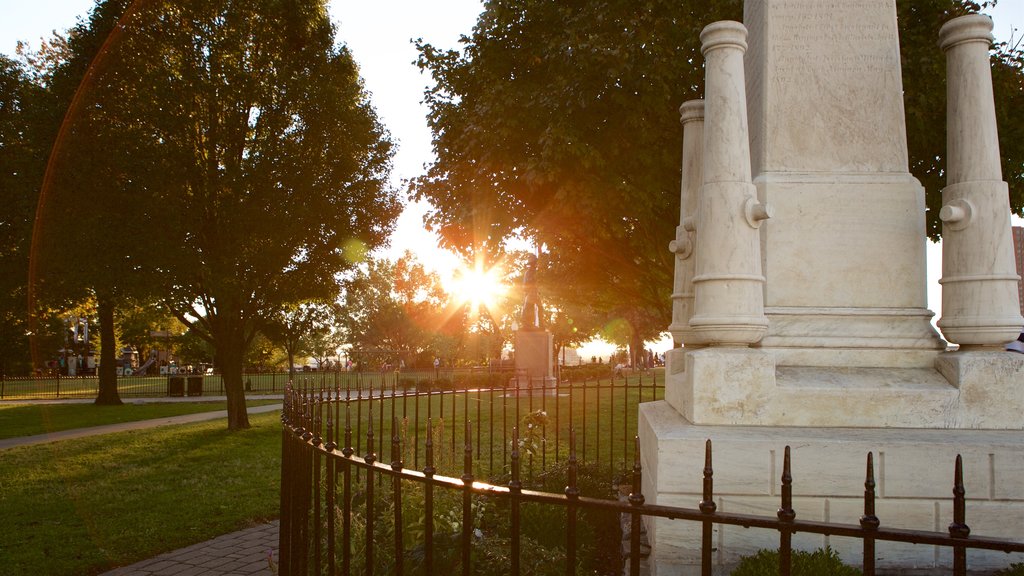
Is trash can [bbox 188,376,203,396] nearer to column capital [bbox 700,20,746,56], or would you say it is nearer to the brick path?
the brick path

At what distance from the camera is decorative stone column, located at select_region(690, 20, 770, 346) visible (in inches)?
154

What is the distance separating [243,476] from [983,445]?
9196 mm

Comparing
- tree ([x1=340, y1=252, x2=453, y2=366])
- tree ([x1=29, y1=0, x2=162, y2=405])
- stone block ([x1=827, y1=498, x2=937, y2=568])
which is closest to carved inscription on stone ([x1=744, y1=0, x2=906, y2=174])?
stone block ([x1=827, y1=498, x2=937, y2=568])

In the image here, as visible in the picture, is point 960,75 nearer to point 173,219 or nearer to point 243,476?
point 243,476

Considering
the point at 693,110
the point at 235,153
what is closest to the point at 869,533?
the point at 693,110

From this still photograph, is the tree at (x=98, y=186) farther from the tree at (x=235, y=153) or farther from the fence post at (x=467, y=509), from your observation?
the fence post at (x=467, y=509)

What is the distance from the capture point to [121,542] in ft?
21.6

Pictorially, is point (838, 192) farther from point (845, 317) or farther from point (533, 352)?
point (533, 352)

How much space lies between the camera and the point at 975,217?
4.00 m

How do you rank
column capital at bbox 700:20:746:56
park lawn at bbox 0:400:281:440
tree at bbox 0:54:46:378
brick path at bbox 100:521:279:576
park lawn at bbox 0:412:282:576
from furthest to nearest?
park lawn at bbox 0:400:281:440, tree at bbox 0:54:46:378, park lawn at bbox 0:412:282:576, brick path at bbox 100:521:279:576, column capital at bbox 700:20:746:56

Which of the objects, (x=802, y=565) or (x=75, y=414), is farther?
(x=75, y=414)

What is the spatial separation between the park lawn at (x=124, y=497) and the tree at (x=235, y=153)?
3.25m

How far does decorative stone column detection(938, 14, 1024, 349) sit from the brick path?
5220 millimetres

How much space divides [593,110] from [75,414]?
18.0 metres
